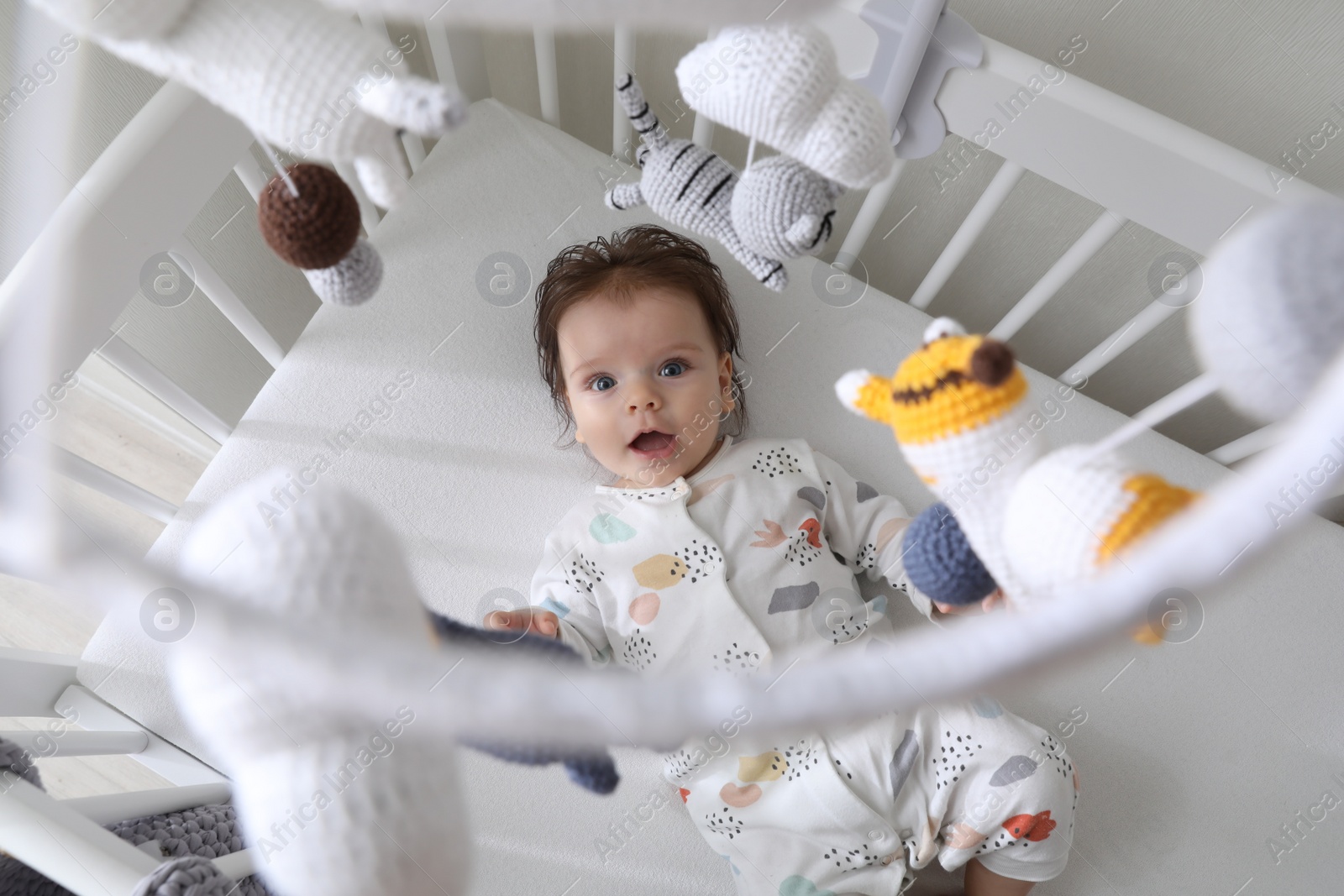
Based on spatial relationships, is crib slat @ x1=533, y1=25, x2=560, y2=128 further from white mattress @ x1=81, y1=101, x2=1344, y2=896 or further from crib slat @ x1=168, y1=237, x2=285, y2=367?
crib slat @ x1=168, y1=237, x2=285, y2=367

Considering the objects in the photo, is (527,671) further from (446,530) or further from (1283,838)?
(1283,838)

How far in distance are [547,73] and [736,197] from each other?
63 centimetres

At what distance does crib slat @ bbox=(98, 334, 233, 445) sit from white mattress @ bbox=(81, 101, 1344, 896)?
0.03 meters

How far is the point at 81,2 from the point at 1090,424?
97 cm

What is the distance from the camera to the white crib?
524 mm

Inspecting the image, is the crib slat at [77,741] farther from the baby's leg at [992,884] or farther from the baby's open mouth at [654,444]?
the baby's leg at [992,884]

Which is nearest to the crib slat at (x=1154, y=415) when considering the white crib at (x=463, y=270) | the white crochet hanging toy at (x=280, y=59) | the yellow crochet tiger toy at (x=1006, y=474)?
the yellow crochet tiger toy at (x=1006, y=474)

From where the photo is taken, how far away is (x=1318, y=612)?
898 millimetres

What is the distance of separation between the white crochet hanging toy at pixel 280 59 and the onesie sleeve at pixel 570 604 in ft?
1.93

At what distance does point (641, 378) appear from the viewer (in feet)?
2.85

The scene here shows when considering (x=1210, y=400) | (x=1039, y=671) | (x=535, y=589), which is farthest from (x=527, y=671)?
(x=1210, y=400)

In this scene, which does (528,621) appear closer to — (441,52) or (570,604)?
(570,604)

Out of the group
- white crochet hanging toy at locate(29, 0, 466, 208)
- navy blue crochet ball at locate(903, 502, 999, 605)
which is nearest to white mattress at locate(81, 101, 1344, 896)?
navy blue crochet ball at locate(903, 502, 999, 605)

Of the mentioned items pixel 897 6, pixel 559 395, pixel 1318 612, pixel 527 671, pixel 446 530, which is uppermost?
pixel 897 6
